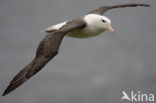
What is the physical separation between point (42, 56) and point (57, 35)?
998 mm

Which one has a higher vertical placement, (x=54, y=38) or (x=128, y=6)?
(x=54, y=38)

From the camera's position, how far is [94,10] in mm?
17922

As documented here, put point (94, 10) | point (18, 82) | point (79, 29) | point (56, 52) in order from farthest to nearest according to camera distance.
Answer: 1. point (94, 10)
2. point (79, 29)
3. point (56, 52)
4. point (18, 82)

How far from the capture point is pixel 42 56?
1281cm

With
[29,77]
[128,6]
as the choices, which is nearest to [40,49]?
[29,77]

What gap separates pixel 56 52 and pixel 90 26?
256 cm

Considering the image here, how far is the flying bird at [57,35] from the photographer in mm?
12086

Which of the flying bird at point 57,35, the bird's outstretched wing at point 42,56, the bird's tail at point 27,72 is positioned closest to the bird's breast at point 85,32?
the flying bird at point 57,35

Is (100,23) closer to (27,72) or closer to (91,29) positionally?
(91,29)

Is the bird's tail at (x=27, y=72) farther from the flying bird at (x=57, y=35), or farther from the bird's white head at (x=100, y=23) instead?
the bird's white head at (x=100, y=23)

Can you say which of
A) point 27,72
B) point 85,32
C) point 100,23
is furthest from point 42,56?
point 100,23

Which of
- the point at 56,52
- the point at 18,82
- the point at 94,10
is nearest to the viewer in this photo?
A: the point at 18,82

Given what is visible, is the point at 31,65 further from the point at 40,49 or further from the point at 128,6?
the point at 128,6

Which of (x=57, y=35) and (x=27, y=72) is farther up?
(x=57, y=35)
